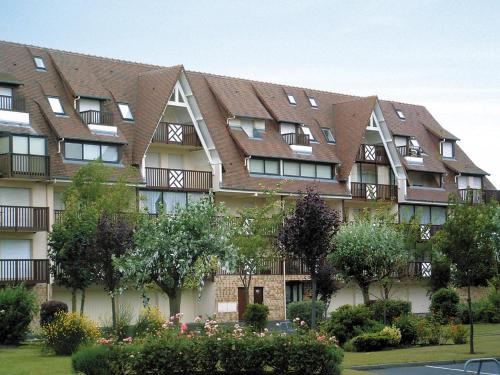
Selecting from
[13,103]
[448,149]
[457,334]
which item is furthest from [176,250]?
[448,149]

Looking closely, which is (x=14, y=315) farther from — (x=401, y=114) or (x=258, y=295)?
(x=401, y=114)

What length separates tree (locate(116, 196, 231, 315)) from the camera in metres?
40.5

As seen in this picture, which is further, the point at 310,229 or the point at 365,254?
the point at 365,254

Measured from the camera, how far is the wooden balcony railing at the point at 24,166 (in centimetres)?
5084

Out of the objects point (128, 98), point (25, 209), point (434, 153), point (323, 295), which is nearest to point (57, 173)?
point (25, 209)

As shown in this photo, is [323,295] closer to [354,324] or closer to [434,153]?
[354,324]

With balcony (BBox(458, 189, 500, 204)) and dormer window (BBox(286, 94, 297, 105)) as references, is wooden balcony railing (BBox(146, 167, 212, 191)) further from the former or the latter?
balcony (BBox(458, 189, 500, 204))

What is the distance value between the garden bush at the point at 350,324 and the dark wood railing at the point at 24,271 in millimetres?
16715

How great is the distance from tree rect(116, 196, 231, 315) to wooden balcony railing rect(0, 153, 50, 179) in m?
11.3

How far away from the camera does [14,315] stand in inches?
1602

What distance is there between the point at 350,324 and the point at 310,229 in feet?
18.6

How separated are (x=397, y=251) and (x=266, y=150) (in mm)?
15684

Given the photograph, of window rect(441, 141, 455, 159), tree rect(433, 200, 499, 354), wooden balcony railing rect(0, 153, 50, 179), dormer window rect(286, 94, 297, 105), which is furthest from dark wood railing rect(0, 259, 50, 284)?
window rect(441, 141, 455, 159)

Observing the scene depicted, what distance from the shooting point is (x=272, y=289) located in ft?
211
